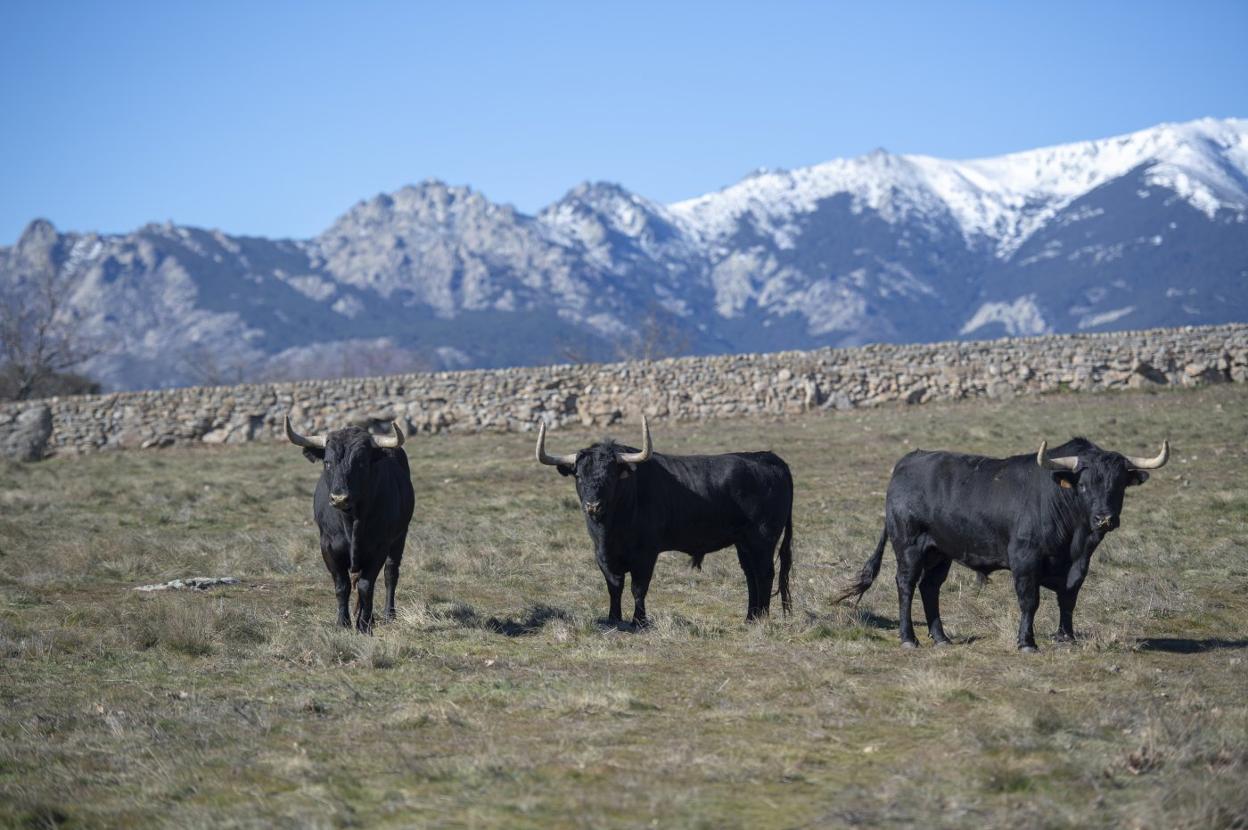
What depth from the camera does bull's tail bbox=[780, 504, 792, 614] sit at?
12.7m

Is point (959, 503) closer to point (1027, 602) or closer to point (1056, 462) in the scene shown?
point (1056, 462)

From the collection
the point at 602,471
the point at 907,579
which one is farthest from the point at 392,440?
the point at 907,579

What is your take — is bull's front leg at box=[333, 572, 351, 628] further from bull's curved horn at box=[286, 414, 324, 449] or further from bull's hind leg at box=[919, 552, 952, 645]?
bull's hind leg at box=[919, 552, 952, 645]

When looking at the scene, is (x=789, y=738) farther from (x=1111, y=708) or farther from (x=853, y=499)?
(x=853, y=499)

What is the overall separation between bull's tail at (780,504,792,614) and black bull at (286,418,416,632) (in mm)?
3656

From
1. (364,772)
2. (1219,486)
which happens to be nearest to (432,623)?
(364,772)

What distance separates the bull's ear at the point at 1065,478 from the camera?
34.9ft

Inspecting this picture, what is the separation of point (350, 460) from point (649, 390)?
76.7ft

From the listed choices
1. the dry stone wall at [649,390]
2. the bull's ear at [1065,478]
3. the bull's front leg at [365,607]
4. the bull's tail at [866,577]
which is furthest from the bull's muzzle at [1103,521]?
the dry stone wall at [649,390]

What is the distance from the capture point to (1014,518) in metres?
10.9

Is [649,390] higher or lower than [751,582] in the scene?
higher

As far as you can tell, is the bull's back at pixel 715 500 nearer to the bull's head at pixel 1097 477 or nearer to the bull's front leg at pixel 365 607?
the bull's front leg at pixel 365 607

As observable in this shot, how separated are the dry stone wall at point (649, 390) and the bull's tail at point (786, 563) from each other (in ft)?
69.5

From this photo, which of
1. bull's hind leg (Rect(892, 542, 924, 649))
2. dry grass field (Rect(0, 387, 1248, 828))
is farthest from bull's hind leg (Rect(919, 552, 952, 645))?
dry grass field (Rect(0, 387, 1248, 828))
